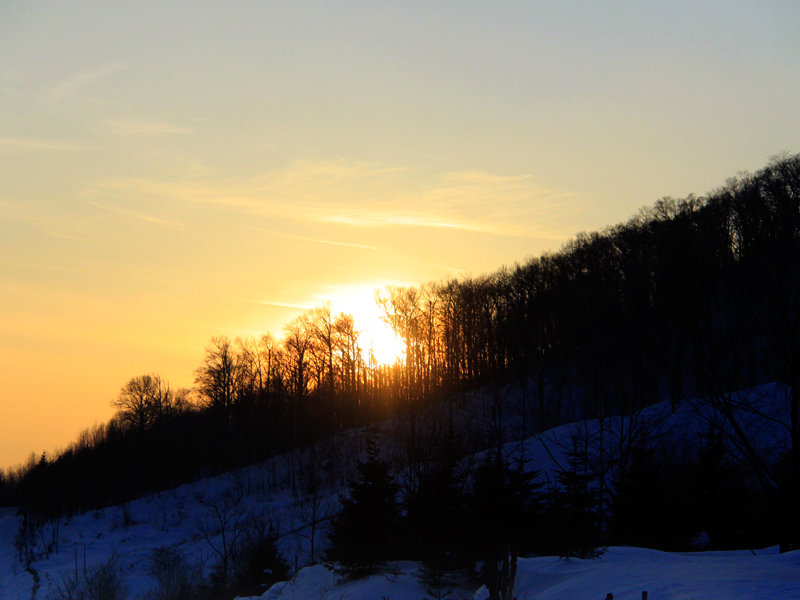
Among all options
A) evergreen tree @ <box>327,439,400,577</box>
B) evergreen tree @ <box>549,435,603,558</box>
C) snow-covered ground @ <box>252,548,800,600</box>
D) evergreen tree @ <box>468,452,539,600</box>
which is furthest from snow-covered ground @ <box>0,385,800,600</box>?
evergreen tree @ <box>549,435,603,558</box>

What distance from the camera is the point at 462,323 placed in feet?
289

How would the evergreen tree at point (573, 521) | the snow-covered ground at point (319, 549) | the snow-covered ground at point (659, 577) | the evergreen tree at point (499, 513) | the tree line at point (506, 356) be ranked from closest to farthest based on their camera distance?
the snow-covered ground at point (659, 577) → the snow-covered ground at point (319, 549) → the evergreen tree at point (573, 521) → the evergreen tree at point (499, 513) → the tree line at point (506, 356)

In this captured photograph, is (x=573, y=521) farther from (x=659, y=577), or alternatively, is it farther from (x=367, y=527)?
(x=659, y=577)

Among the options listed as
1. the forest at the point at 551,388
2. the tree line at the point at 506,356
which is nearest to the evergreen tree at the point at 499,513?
the forest at the point at 551,388

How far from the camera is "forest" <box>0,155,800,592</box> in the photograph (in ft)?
103

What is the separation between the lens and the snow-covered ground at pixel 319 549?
582 inches

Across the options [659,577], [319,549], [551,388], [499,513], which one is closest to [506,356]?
[551,388]

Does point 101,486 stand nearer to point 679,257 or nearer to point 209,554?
point 209,554

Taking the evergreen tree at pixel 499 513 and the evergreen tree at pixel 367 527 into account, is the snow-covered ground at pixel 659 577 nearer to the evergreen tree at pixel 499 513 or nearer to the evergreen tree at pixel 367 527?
the evergreen tree at pixel 499 513

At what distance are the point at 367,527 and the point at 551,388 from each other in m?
43.1

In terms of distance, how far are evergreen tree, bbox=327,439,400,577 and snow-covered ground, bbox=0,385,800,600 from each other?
0.99m

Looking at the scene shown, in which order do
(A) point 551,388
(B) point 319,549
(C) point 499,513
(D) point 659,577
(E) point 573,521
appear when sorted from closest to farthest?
(D) point 659,577 < (E) point 573,521 < (C) point 499,513 < (B) point 319,549 < (A) point 551,388

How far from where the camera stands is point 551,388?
73.4 meters

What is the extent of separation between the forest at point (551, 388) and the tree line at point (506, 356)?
0.27m
